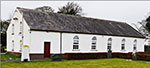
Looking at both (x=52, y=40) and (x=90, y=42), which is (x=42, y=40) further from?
(x=90, y=42)

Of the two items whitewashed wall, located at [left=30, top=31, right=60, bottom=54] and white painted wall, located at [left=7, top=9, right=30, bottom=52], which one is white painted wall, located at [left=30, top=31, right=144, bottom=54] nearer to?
whitewashed wall, located at [left=30, top=31, right=60, bottom=54]

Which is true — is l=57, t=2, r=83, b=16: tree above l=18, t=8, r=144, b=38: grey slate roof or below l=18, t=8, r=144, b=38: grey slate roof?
above

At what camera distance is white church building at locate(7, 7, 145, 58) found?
28016mm

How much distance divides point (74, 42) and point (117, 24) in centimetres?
1498

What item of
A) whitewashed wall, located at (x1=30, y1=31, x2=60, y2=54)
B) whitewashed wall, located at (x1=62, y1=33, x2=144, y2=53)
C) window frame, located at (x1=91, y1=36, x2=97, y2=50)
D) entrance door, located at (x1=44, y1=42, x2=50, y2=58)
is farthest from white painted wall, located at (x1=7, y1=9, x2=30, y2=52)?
window frame, located at (x1=91, y1=36, x2=97, y2=50)

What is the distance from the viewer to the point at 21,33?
29.7 m

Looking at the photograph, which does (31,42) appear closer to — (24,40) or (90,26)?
(24,40)

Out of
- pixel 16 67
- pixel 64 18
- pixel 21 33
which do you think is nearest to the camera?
pixel 16 67

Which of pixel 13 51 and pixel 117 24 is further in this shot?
pixel 117 24

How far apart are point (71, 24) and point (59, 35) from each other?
4.09m

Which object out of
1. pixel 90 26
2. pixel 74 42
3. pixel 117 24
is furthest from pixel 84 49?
pixel 117 24

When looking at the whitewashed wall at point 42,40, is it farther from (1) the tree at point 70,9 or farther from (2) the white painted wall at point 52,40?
(1) the tree at point 70,9

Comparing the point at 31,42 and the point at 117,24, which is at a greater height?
the point at 117,24

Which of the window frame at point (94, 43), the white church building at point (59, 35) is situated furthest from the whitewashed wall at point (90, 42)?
the window frame at point (94, 43)
